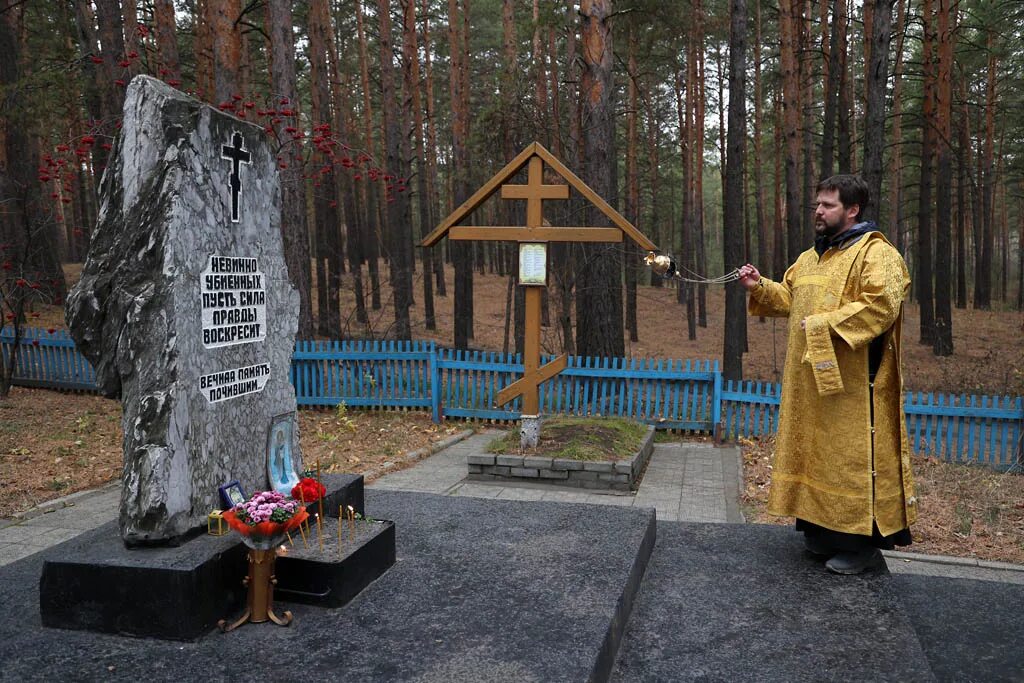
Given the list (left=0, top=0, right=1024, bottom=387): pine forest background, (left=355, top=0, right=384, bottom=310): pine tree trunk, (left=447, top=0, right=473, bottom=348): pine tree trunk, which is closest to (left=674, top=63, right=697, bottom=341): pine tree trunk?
(left=0, top=0, right=1024, bottom=387): pine forest background

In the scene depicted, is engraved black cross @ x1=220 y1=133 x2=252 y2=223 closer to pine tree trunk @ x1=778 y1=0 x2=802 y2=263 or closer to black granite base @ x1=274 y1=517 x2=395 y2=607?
black granite base @ x1=274 y1=517 x2=395 y2=607

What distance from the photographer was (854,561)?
430 cm

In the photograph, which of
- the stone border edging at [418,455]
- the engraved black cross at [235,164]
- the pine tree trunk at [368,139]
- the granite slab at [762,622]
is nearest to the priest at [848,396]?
the granite slab at [762,622]

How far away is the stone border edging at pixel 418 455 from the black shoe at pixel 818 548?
14.3 feet

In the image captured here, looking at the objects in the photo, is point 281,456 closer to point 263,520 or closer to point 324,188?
point 263,520

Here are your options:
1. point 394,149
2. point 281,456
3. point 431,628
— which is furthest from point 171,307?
point 394,149

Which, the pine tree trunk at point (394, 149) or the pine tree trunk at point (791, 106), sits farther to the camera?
the pine tree trunk at point (791, 106)

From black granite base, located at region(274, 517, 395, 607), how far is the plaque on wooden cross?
368 cm

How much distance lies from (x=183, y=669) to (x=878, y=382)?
370cm

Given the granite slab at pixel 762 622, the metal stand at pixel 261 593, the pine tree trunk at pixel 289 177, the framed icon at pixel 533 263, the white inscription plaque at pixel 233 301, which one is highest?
the pine tree trunk at pixel 289 177

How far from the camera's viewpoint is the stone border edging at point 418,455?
782cm

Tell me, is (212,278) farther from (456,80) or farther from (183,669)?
(456,80)

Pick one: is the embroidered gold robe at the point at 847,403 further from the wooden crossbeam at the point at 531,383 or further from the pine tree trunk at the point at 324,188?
the pine tree trunk at the point at 324,188

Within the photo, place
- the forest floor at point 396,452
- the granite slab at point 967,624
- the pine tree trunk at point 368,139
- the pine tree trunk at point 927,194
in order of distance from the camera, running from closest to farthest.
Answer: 1. the granite slab at point 967,624
2. the forest floor at point 396,452
3. the pine tree trunk at point 927,194
4. the pine tree trunk at point 368,139
